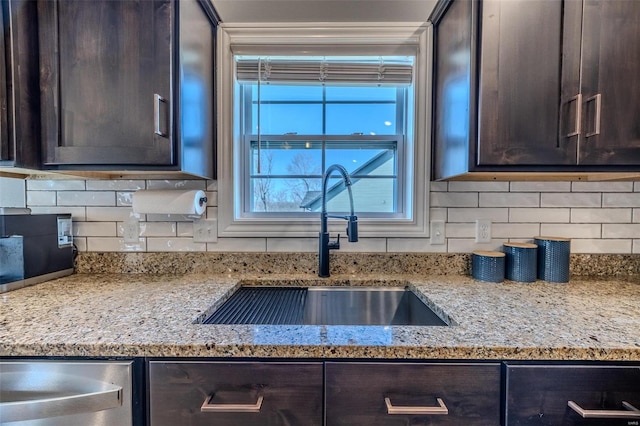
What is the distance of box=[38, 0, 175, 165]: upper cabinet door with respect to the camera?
3.49 ft

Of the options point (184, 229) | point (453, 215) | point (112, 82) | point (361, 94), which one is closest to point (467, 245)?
point (453, 215)

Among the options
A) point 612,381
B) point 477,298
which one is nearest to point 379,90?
point 477,298

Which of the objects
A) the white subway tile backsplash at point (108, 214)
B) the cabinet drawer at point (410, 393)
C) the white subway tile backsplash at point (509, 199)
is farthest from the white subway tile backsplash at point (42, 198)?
the white subway tile backsplash at point (509, 199)

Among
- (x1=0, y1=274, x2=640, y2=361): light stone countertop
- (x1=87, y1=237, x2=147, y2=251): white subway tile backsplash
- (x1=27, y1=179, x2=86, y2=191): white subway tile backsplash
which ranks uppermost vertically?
(x1=27, y1=179, x2=86, y2=191): white subway tile backsplash

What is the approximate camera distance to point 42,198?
1.43 m

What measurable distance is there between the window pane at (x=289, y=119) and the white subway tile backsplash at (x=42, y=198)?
3.29ft

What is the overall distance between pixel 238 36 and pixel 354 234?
3.54ft

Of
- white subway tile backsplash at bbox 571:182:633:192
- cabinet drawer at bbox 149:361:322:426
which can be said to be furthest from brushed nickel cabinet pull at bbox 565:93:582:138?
cabinet drawer at bbox 149:361:322:426

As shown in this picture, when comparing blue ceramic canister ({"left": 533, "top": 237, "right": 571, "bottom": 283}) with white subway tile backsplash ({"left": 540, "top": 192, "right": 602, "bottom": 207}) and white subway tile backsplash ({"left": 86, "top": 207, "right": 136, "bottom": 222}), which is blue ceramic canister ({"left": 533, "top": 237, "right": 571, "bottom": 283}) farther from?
white subway tile backsplash ({"left": 86, "top": 207, "right": 136, "bottom": 222})

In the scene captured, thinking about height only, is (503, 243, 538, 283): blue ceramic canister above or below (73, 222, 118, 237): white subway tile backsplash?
below

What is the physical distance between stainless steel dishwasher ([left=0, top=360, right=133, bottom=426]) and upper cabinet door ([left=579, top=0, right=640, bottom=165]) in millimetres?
1581

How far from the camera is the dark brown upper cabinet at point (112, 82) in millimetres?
1063

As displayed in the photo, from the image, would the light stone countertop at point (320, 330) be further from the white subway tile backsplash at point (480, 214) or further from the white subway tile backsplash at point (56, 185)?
the white subway tile backsplash at point (56, 185)

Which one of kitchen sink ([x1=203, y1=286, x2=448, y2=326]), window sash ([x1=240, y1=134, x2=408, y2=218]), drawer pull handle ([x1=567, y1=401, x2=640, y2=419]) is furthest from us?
window sash ([x1=240, y1=134, x2=408, y2=218])
